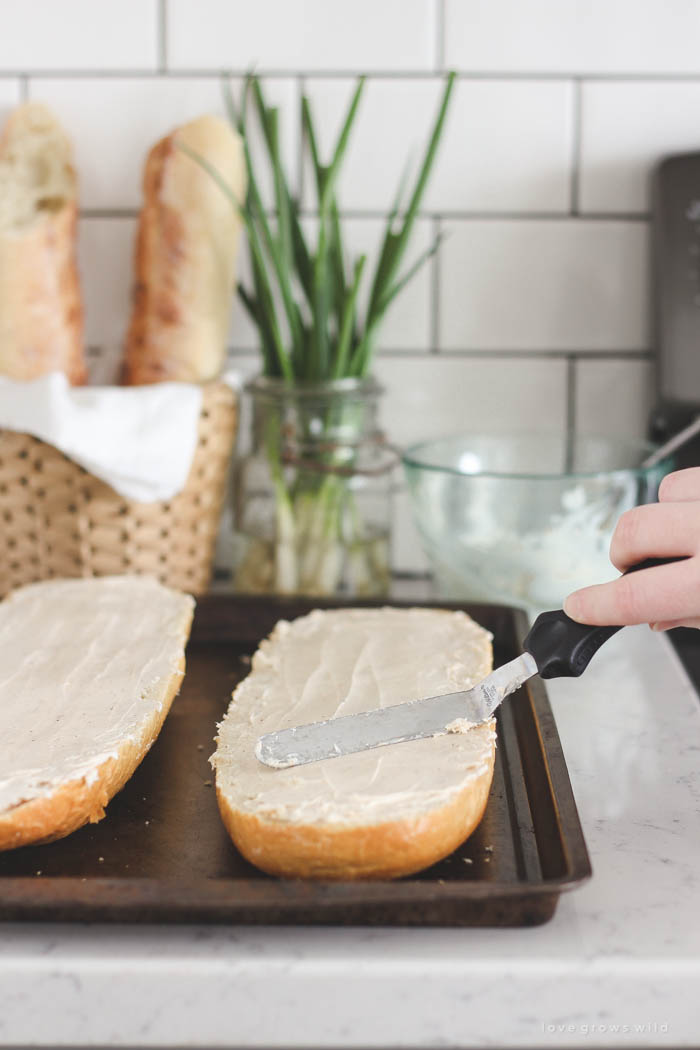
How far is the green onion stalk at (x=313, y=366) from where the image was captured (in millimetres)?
927

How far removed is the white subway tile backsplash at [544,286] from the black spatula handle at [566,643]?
0.56m

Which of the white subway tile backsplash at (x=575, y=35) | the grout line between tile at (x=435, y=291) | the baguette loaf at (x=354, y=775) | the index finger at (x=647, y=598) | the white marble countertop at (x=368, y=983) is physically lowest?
the white marble countertop at (x=368, y=983)

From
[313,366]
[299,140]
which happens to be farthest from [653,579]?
[299,140]

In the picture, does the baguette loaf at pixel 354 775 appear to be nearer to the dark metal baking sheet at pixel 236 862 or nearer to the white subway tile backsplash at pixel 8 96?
the dark metal baking sheet at pixel 236 862

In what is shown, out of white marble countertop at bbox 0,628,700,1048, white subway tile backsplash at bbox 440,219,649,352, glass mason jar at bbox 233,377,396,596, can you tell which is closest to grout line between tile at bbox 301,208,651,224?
white subway tile backsplash at bbox 440,219,649,352

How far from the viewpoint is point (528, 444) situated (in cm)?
102

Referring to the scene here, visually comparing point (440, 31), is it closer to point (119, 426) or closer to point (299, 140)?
point (299, 140)

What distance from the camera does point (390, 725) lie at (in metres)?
0.60

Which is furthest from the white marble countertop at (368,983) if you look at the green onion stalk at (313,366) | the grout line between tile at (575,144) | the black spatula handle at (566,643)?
the grout line between tile at (575,144)

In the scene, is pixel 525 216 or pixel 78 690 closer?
pixel 78 690

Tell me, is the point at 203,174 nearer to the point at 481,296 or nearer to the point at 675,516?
the point at 481,296

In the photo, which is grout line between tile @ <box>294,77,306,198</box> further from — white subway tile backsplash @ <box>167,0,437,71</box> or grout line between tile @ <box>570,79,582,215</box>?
grout line between tile @ <box>570,79,582,215</box>

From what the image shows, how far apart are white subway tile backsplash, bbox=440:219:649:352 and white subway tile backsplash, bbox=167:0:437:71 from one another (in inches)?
7.6

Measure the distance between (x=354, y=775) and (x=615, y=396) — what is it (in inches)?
26.6
